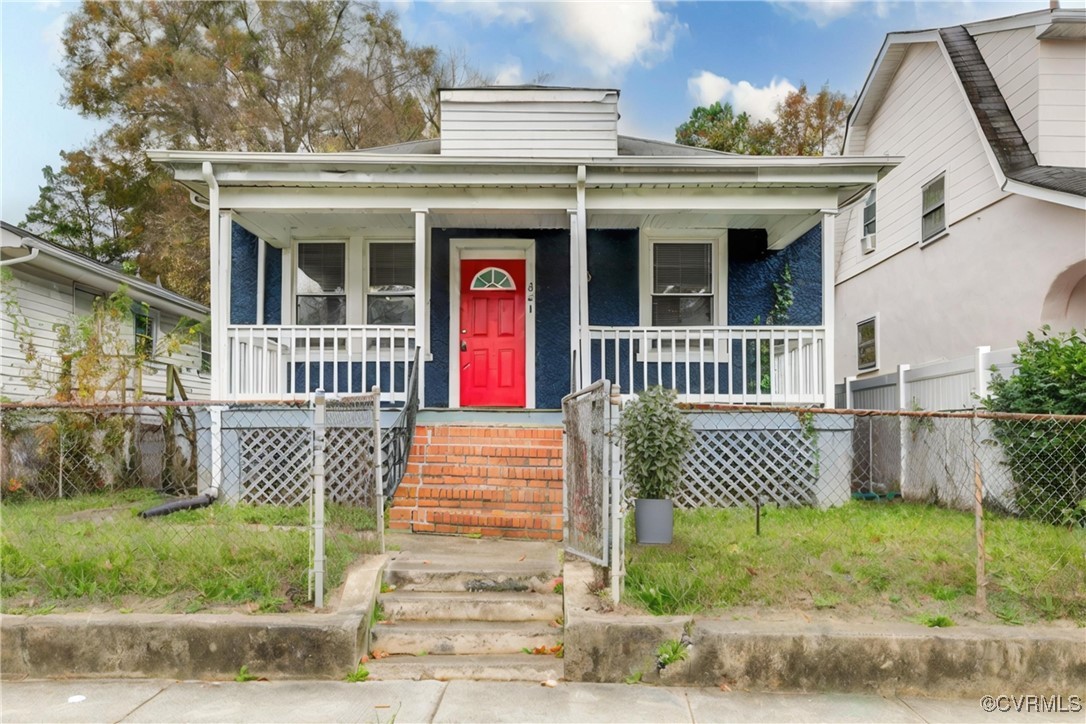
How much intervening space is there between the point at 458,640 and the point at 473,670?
0.94 feet

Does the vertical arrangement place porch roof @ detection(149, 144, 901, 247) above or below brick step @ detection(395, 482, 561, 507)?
above

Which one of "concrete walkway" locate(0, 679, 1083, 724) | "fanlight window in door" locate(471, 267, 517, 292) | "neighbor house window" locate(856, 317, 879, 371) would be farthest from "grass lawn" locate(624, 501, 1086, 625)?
"neighbor house window" locate(856, 317, 879, 371)

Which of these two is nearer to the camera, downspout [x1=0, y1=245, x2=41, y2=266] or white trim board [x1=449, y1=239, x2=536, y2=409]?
white trim board [x1=449, y1=239, x2=536, y2=409]

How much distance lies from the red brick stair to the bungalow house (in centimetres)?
3

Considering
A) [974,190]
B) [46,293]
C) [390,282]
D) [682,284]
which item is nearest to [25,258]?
[46,293]

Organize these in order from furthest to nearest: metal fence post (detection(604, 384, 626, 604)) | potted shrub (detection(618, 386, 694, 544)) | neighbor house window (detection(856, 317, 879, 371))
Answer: neighbor house window (detection(856, 317, 879, 371))
potted shrub (detection(618, 386, 694, 544))
metal fence post (detection(604, 384, 626, 604))

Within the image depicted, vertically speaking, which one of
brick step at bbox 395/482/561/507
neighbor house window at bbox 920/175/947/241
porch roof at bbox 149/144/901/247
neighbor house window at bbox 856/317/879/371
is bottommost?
brick step at bbox 395/482/561/507

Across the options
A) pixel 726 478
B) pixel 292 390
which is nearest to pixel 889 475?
pixel 726 478

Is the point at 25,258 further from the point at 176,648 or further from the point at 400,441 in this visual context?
the point at 176,648

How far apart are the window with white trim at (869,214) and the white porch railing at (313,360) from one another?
9.86m

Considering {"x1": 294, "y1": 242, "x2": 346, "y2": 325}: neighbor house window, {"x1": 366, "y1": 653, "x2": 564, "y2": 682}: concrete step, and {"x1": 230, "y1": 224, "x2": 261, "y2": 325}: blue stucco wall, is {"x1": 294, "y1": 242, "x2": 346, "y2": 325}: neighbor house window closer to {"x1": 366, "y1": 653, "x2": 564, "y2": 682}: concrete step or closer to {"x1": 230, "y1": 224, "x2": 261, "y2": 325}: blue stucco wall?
{"x1": 230, "y1": 224, "x2": 261, "y2": 325}: blue stucco wall

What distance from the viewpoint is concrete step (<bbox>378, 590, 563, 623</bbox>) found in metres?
4.57

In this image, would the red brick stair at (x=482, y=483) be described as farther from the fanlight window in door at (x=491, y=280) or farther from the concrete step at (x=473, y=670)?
the fanlight window in door at (x=491, y=280)

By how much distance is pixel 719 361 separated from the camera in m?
9.09
